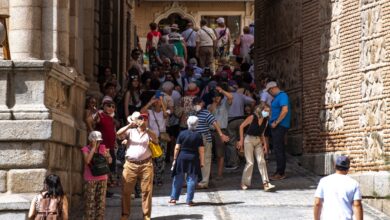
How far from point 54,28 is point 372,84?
5574 mm

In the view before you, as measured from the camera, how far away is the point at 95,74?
2614 cm

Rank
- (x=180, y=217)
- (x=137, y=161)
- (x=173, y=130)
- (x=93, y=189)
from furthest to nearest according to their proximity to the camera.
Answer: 1. (x=173, y=130)
2. (x=180, y=217)
3. (x=137, y=161)
4. (x=93, y=189)

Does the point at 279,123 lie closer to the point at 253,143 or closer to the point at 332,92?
the point at 332,92

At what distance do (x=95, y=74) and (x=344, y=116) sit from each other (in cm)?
710

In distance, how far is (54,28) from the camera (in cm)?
1783

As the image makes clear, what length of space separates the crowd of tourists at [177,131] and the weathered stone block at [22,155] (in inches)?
36.4

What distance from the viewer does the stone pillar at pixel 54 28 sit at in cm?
1770

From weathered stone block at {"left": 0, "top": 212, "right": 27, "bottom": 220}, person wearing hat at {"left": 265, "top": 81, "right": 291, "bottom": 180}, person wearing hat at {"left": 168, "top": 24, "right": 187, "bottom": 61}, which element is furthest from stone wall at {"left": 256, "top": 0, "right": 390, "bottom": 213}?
weathered stone block at {"left": 0, "top": 212, "right": 27, "bottom": 220}

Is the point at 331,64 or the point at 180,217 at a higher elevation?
the point at 331,64

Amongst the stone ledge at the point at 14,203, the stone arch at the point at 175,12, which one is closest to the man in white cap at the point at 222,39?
the stone arch at the point at 175,12

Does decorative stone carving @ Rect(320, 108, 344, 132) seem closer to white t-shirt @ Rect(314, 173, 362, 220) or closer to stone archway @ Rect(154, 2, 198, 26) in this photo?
white t-shirt @ Rect(314, 173, 362, 220)

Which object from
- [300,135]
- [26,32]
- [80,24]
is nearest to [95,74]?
[80,24]

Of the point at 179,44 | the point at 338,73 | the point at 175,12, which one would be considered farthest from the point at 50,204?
the point at 175,12

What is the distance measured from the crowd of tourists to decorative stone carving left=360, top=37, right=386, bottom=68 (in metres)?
1.92
